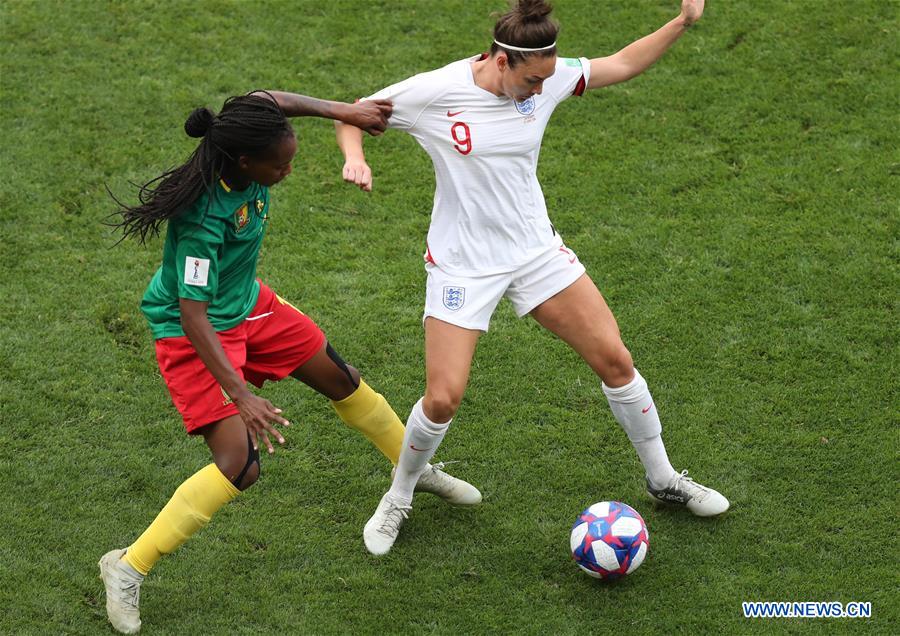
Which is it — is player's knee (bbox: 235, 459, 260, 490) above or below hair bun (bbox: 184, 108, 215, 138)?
below

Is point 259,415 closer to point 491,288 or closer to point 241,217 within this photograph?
point 241,217

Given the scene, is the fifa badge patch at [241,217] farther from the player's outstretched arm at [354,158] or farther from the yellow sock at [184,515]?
the yellow sock at [184,515]

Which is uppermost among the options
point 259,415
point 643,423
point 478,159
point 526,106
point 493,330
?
point 526,106

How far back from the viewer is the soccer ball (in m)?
5.44

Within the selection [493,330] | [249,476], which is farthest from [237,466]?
[493,330]

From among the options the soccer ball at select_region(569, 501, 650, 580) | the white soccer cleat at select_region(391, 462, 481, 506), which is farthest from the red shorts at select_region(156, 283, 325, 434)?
the soccer ball at select_region(569, 501, 650, 580)

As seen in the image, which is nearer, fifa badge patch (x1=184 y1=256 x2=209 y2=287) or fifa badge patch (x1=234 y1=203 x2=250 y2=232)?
fifa badge patch (x1=184 y1=256 x2=209 y2=287)

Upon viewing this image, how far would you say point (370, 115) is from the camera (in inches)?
215

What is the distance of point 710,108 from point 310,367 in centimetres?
478

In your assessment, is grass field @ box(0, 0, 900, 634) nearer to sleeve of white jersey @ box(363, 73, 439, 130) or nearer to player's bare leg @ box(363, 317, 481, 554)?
player's bare leg @ box(363, 317, 481, 554)

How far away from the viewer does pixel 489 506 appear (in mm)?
6188

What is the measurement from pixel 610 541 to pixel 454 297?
1319 millimetres

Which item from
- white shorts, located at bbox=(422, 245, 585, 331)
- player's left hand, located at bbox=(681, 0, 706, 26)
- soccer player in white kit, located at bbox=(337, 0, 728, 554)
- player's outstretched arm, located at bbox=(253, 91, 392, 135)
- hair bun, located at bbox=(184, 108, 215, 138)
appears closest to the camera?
hair bun, located at bbox=(184, 108, 215, 138)

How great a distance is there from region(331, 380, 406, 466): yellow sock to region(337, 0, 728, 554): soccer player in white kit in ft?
1.03
